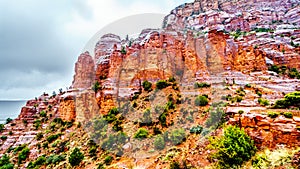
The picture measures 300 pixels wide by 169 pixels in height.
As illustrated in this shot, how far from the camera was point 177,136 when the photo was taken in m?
20.3

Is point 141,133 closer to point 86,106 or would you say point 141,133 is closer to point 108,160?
point 108,160

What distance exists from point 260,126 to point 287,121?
71.0 inches

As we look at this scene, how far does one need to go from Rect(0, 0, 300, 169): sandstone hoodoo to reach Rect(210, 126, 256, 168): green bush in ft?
0.22

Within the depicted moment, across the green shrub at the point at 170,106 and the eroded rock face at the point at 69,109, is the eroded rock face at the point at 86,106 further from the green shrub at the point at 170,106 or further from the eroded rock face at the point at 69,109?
the green shrub at the point at 170,106

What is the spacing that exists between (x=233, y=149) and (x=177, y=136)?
24.4 ft

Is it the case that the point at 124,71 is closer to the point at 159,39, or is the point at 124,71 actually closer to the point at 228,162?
the point at 159,39

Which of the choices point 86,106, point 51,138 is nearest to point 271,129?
point 86,106

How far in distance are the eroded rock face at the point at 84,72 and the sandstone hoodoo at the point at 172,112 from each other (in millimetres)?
197

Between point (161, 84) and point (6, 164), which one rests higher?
point (161, 84)

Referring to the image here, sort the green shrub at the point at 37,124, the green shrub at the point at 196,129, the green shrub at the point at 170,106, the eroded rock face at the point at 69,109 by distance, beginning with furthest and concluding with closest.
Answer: the green shrub at the point at 37,124
the eroded rock face at the point at 69,109
the green shrub at the point at 170,106
the green shrub at the point at 196,129

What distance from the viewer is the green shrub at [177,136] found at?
794 inches

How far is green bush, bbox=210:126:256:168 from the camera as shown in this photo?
44.0 ft

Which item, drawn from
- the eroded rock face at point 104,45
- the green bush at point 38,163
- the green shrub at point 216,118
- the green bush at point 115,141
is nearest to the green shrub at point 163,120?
the green bush at point 115,141

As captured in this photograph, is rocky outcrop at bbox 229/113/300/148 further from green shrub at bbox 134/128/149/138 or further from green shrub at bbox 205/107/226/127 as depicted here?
green shrub at bbox 134/128/149/138
